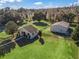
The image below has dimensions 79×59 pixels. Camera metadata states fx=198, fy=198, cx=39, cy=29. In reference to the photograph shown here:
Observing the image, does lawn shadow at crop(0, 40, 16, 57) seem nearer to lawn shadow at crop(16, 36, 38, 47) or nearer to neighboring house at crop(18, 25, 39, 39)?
lawn shadow at crop(16, 36, 38, 47)

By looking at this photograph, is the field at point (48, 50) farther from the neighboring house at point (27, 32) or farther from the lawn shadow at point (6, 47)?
the neighboring house at point (27, 32)

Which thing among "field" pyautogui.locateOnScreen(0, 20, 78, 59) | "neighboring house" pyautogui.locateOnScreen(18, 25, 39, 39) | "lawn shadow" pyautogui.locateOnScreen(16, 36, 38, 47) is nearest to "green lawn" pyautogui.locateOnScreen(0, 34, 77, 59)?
"field" pyautogui.locateOnScreen(0, 20, 78, 59)

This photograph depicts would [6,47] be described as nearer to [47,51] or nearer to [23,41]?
[23,41]

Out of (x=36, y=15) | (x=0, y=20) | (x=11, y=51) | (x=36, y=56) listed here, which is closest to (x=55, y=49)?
Result: (x=36, y=56)

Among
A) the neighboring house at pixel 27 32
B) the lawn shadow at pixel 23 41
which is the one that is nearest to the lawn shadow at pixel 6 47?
the lawn shadow at pixel 23 41

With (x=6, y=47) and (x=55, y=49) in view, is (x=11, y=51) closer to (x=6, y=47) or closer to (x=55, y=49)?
(x=6, y=47)

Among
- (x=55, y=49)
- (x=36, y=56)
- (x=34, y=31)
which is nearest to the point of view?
(x=36, y=56)

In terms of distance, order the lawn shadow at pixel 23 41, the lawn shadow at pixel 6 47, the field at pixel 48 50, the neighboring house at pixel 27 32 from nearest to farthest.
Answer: the field at pixel 48 50 < the lawn shadow at pixel 6 47 < the lawn shadow at pixel 23 41 < the neighboring house at pixel 27 32
